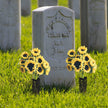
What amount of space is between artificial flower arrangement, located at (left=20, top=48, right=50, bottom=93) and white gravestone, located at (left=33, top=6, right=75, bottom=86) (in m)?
0.36

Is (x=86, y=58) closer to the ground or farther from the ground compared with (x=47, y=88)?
farther from the ground

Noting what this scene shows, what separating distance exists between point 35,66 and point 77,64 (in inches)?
25.8

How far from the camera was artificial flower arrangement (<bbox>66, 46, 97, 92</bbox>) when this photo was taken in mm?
4309

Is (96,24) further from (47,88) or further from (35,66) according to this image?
(35,66)

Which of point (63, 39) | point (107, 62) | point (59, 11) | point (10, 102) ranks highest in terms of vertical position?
point (59, 11)

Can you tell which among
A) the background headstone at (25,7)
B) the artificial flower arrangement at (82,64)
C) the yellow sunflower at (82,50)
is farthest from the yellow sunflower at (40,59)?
the background headstone at (25,7)

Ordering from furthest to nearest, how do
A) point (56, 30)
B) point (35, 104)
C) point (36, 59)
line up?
point (56, 30), point (36, 59), point (35, 104)

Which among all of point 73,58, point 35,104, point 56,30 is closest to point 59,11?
point 56,30

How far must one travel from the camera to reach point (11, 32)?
6.68 m

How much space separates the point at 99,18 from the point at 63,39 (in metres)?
2.59

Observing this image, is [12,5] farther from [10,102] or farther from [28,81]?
[10,102]

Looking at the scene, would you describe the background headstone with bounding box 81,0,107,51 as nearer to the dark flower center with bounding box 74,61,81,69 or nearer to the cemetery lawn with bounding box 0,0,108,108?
the cemetery lawn with bounding box 0,0,108,108

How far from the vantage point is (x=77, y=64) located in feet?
14.2

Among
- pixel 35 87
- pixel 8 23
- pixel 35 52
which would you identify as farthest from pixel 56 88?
pixel 8 23
